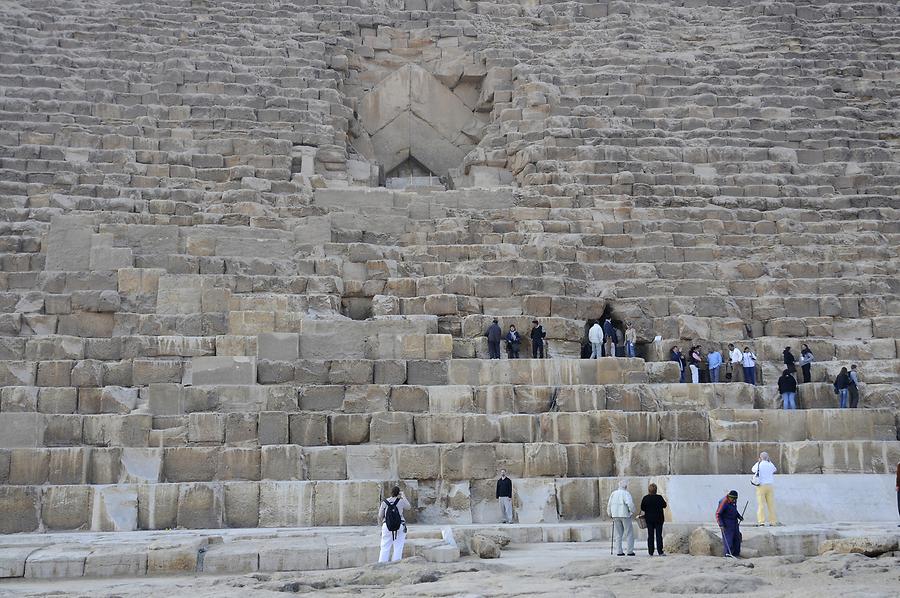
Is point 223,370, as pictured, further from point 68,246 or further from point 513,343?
point 513,343

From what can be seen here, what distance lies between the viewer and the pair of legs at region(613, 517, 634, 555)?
10344 millimetres

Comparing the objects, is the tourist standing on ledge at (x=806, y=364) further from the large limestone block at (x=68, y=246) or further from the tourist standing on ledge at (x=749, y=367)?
the large limestone block at (x=68, y=246)

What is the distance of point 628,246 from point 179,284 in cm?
677

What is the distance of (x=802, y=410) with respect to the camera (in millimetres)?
13891

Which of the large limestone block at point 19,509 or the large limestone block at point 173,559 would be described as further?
the large limestone block at point 19,509

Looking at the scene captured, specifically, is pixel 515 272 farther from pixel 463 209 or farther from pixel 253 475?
pixel 253 475

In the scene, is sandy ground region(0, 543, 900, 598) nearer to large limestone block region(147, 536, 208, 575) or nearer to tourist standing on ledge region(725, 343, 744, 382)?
large limestone block region(147, 536, 208, 575)

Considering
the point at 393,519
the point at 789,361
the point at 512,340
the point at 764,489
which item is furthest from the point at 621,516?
the point at 789,361

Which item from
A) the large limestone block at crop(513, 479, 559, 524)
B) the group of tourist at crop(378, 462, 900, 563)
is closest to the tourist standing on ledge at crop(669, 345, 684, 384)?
the large limestone block at crop(513, 479, 559, 524)

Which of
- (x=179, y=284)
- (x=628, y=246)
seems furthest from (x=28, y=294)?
(x=628, y=246)

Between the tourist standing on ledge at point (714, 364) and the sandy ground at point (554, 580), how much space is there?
5.51 meters

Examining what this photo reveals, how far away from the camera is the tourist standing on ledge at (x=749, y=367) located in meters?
15.0

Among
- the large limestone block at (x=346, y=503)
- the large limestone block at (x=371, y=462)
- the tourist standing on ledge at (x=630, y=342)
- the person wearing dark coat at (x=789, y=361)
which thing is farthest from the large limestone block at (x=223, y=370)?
the person wearing dark coat at (x=789, y=361)

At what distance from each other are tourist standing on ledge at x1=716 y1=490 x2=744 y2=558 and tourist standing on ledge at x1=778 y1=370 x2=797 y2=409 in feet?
15.9
